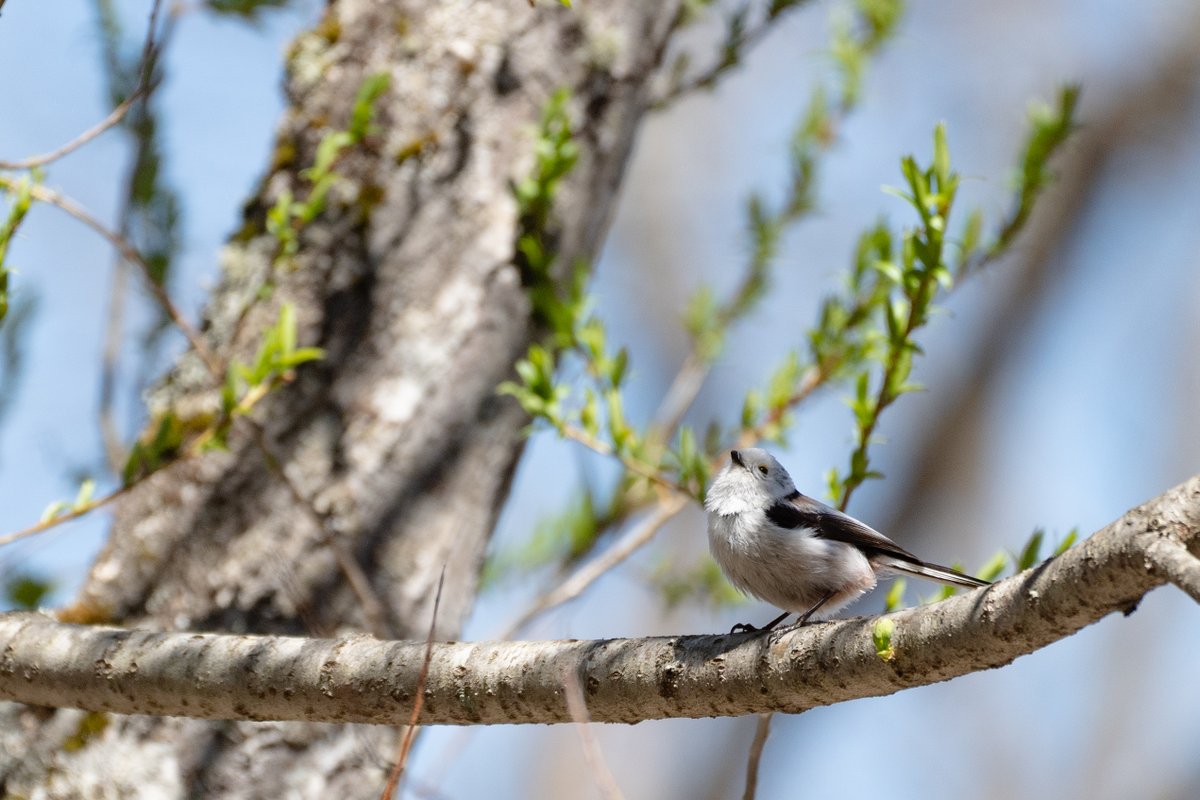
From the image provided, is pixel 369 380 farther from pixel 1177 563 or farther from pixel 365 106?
pixel 1177 563

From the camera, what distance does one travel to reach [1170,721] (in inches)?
296

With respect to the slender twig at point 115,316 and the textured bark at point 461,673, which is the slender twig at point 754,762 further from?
the slender twig at point 115,316

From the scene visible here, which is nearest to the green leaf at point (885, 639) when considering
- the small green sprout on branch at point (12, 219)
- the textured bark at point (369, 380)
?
the textured bark at point (369, 380)

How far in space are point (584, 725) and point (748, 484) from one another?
1.08 metres

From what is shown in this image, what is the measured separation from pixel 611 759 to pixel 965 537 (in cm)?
344

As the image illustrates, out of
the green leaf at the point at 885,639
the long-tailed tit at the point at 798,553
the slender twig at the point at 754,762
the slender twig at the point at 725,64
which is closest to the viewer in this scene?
the green leaf at the point at 885,639

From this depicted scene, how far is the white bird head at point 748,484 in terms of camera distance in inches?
93.4

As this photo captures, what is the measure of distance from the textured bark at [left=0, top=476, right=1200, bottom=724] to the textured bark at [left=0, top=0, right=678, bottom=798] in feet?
1.69

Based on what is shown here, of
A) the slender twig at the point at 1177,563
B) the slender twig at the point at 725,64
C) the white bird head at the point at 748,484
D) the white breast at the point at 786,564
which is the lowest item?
the slender twig at the point at 1177,563

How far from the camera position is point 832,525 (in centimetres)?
223

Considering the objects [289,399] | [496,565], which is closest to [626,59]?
[289,399]

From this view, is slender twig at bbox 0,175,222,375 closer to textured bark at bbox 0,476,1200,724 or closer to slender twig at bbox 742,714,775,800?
textured bark at bbox 0,476,1200,724

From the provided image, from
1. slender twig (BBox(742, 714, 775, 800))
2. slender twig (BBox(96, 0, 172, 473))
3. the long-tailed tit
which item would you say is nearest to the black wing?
the long-tailed tit

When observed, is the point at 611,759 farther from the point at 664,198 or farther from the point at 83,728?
the point at 83,728
